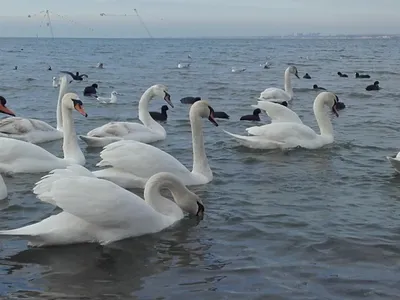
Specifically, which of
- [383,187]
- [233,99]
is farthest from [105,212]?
[233,99]

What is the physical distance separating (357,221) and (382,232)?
1.46 feet

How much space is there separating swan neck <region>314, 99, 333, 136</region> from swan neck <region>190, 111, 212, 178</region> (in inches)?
158

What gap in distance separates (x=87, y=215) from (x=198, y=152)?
11.8ft

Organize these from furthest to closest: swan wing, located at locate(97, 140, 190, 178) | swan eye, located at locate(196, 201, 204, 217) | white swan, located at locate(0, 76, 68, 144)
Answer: white swan, located at locate(0, 76, 68, 144) → swan wing, located at locate(97, 140, 190, 178) → swan eye, located at locate(196, 201, 204, 217)

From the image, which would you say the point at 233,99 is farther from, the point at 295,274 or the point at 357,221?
the point at 295,274

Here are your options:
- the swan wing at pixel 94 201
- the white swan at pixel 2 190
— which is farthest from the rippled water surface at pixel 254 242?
the swan wing at pixel 94 201

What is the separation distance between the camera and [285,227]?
287 inches

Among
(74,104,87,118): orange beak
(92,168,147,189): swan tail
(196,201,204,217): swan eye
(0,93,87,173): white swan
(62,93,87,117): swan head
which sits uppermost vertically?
(62,93,87,117): swan head

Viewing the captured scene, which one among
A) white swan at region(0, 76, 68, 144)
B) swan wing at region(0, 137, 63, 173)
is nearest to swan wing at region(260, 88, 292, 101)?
white swan at region(0, 76, 68, 144)

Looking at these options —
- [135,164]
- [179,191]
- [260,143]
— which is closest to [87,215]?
[179,191]

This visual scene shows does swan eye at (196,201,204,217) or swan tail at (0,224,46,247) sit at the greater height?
swan tail at (0,224,46,247)

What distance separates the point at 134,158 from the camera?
28.8 feet

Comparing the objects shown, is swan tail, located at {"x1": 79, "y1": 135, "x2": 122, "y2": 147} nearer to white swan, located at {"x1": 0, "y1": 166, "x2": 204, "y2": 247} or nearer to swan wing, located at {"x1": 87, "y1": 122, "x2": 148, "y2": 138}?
swan wing, located at {"x1": 87, "y1": 122, "x2": 148, "y2": 138}

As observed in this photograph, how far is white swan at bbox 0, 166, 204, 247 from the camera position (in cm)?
626
